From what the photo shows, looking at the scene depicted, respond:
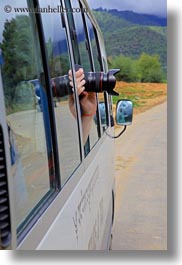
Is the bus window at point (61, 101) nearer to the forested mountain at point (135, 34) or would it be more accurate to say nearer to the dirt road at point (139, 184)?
the forested mountain at point (135, 34)

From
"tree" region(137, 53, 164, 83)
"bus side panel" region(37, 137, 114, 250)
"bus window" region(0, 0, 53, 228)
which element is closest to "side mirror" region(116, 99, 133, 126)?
"bus side panel" region(37, 137, 114, 250)

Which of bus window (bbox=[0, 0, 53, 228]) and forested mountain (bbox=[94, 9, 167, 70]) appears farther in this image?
forested mountain (bbox=[94, 9, 167, 70])

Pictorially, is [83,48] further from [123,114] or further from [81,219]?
[81,219]

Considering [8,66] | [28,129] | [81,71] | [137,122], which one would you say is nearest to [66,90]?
[81,71]

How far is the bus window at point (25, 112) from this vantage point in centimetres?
101

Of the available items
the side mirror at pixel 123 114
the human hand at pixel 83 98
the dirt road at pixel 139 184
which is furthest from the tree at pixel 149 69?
the side mirror at pixel 123 114

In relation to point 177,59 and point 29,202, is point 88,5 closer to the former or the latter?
point 177,59

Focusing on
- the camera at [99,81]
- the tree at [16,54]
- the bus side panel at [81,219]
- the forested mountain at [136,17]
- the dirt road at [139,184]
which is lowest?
the dirt road at [139,184]

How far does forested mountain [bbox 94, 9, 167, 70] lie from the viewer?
1373 millimetres

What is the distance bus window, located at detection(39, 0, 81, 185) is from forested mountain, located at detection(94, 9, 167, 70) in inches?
7.4

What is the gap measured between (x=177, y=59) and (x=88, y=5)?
0.65m

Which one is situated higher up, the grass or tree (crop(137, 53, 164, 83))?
tree (crop(137, 53, 164, 83))

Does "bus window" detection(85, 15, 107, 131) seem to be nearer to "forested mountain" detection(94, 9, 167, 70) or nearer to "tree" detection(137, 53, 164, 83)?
"forested mountain" detection(94, 9, 167, 70)

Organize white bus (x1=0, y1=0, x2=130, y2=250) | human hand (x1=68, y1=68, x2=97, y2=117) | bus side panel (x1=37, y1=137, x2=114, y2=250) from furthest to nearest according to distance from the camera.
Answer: human hand (x1=68, y1=68, x2=97, y2=117) → bus side panel (x1=37, y1=137, x2=114, y2=250) → white bus (x1=0, y1=0, x2=130, y2=250)
